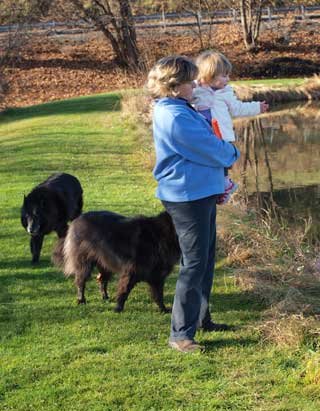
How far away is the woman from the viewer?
184 inches

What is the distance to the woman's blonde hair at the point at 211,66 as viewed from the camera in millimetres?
5160

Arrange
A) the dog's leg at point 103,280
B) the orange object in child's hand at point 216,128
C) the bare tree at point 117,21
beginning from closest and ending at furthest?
the orange object in child's hand at point 216,128 < the dog's leg at point 103,280 < the bare tree at point 117,21

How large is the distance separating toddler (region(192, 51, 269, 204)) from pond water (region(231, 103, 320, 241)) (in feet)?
10.8

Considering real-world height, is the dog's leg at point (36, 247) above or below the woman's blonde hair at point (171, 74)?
below

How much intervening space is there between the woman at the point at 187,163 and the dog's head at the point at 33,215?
293 cm

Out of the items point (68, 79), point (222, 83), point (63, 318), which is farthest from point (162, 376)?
point (68, 79)

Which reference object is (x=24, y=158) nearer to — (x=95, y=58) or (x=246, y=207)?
(x=246, y=207)

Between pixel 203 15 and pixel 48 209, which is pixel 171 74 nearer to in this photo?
pixel 48 209

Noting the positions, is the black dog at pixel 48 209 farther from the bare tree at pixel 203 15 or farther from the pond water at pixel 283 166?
the bare tree at pixel 203 15

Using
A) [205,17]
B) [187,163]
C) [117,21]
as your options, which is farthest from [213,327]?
[205,17]

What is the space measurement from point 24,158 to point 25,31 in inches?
568

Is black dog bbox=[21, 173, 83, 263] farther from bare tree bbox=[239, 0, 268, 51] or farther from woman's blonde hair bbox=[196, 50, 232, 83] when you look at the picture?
bare tree bbox=[239, 0, 268, 51]

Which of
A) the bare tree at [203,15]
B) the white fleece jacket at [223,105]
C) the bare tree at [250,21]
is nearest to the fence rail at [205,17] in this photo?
the bare tree at [203,15]

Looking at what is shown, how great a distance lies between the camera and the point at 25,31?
2773 cm
